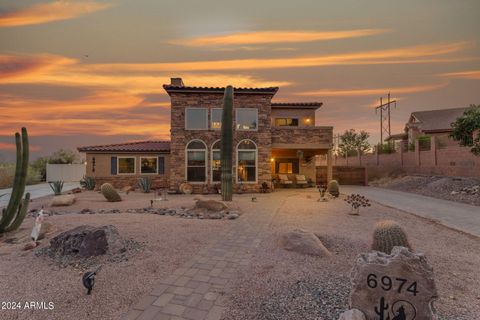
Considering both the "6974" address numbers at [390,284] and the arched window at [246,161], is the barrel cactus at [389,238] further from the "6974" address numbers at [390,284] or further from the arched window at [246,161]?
the arched window at [246,161]

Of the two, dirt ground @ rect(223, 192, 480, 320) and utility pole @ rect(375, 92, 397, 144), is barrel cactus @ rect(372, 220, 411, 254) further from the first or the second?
utility pole @ rect(375, 92, 397, 144)

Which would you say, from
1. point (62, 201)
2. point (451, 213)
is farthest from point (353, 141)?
point (62, 201)

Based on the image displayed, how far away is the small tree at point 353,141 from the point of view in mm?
43219

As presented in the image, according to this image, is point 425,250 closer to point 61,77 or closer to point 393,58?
point 393,58

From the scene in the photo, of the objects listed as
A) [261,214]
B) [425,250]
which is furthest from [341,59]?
[425,250]

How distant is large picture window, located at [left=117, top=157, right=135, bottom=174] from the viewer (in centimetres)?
1781

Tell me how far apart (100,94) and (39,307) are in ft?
46.0

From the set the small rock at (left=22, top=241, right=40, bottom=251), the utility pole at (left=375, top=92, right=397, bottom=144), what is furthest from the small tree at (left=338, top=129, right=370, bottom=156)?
the small rock at (left=22, top=241, right=40, bottom=251)

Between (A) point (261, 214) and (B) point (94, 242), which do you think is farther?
(A) point (261, 214)

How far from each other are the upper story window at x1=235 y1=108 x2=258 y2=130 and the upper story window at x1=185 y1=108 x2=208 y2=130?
A: 227cm

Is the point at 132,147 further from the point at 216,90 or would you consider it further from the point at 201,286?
the point at 201,286

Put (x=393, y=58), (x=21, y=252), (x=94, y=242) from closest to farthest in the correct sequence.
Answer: (x=94, y=242) < (x=21, y=252) < (x=393, y=58)

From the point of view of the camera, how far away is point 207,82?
17.5m

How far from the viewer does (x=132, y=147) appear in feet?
59.7
